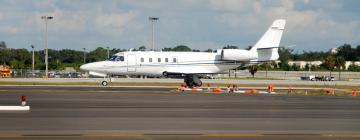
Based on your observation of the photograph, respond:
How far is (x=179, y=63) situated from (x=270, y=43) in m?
7.24

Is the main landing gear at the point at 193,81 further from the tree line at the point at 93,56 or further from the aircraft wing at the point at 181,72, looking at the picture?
the tree line at the point at 93,56

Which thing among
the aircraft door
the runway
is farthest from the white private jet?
the runway

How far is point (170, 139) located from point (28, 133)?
347 cm

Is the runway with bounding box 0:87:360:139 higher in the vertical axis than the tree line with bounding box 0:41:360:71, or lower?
lower

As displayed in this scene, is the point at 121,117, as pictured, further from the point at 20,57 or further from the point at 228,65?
the point at 20,57

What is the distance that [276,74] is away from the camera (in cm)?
11175

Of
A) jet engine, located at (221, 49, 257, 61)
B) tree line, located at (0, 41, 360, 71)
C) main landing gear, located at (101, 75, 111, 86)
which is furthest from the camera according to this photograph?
tree line, located at (0, 41, 360, 71)

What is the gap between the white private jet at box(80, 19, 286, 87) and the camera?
46750 mm

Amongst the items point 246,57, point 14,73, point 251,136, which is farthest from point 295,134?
point 14,73

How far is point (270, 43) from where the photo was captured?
4788 centimetres

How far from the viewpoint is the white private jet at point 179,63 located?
46.8m

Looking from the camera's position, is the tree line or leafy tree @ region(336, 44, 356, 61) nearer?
the tree line

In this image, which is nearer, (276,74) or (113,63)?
(113,63)

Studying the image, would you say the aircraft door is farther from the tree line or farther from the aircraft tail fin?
the tree line
